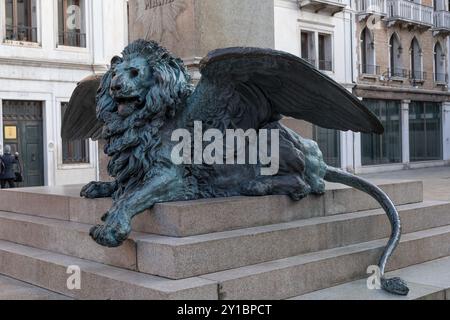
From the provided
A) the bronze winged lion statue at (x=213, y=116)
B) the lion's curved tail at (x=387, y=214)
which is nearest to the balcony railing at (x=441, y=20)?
the lion's curved tail at (x=387, y=214)

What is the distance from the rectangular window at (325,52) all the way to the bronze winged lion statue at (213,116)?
21019mm

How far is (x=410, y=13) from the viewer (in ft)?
98.2

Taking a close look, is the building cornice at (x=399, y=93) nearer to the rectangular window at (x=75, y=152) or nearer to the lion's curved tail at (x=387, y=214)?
the rectangular window at (x=75, y=152)

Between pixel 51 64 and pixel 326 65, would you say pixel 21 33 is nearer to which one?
pixel 51 64

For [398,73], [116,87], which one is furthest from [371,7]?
[116,87]

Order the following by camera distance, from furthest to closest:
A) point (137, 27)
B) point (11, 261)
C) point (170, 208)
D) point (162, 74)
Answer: point (137, 27)
point (11, 261)
point (162, 74)
point (170, 208)

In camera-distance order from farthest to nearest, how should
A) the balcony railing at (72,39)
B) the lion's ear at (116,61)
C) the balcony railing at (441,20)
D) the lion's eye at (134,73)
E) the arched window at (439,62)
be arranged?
1. the arched window at (439,62)
2. the balcony railing at (441,20)
3. the balcony railing at (72,39)
4. the lion's ear at (116,61)
5. the lion's eye at (134,73)

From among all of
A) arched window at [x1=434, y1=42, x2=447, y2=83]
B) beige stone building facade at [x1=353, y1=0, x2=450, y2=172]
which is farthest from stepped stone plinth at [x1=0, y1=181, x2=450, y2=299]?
arched window at [x1=434, y1=42, x2=447, y2=83]

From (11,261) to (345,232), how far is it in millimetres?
2637

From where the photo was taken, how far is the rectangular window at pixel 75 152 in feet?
64.0
